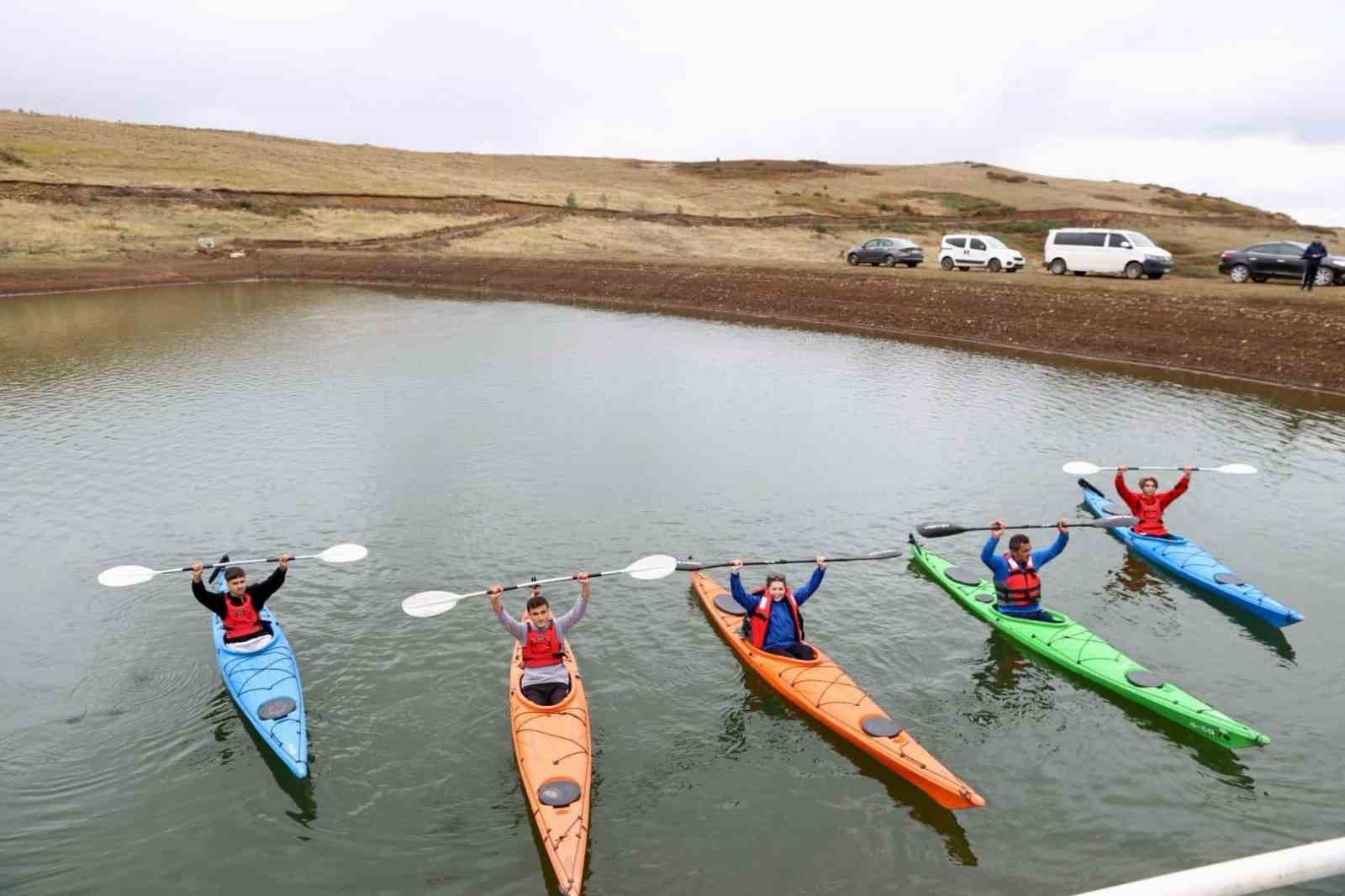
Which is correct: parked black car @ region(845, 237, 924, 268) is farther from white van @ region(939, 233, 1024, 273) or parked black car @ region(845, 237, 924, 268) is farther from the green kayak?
the green kayak

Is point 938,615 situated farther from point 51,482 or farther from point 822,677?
point 51,482

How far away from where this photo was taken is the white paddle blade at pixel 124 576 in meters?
13.9

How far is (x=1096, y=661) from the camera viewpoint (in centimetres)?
1312

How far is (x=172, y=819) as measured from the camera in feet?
34.0

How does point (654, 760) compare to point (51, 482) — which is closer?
point (654, 760)

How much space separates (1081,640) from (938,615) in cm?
237

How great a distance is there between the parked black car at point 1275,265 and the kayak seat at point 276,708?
39553 mm

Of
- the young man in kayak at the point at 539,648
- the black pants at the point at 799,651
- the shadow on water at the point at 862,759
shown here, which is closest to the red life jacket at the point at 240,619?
the young man in kayak at the point at 539,648

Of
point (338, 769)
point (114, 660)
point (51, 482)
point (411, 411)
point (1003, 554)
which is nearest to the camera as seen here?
point (338, 769)

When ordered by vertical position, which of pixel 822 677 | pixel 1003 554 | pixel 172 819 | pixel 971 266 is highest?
pixel 971 266

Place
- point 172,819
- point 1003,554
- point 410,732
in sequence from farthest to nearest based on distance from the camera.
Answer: point 1003,554 < point 410,732 < point 172,819

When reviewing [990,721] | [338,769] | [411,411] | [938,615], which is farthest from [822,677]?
[411,411]

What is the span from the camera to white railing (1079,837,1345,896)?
2.46m

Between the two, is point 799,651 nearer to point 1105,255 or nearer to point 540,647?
point 540,647
